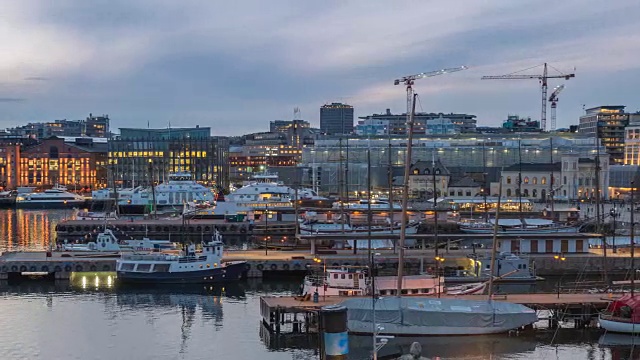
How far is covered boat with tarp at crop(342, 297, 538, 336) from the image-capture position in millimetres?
34875

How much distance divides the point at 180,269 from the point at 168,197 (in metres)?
54.8

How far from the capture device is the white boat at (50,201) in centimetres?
11562

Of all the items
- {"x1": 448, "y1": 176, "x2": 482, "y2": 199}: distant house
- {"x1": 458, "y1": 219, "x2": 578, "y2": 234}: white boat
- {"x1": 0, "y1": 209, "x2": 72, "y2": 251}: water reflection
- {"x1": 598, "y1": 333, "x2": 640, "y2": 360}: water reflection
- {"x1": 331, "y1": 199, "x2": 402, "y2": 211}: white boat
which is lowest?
{"x1": 598, "y1": 333, "x2": 640, "y2": 360}: water reflection

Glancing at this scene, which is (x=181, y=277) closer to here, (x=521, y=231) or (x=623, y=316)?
(x=521, y=231)

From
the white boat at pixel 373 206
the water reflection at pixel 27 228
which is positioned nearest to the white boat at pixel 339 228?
the white boat at pixel 373 206

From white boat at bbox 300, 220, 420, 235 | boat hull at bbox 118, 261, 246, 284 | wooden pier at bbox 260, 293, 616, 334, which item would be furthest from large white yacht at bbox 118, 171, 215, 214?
wooden pier at bbox 260, 293, 616, 334

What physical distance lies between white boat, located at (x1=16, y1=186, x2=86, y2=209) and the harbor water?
69.1 meters

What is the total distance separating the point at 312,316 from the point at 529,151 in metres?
→ 87.5

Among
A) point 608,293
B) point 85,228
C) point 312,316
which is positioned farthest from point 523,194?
point 312,316

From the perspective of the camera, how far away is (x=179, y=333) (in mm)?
37500

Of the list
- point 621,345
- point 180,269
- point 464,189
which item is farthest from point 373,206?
point 621,345

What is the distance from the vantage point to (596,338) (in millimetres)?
36188

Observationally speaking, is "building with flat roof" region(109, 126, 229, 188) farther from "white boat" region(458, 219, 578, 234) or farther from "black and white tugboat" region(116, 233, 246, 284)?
"black and white tugboat" region(116, 233, 246, 284)

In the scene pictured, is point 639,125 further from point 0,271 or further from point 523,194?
point 0,271
